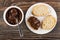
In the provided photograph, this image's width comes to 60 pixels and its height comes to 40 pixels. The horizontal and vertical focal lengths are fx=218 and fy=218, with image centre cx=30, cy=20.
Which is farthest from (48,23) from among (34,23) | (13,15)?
(13,15)

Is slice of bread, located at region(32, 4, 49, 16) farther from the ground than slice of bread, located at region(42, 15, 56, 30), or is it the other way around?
slice of bread, located at region(32, 4, 49, 16)

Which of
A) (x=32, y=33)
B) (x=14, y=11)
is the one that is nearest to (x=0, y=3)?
(x=14, y=11)

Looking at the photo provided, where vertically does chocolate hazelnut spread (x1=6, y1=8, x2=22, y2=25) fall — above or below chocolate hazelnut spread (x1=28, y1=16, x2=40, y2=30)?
above

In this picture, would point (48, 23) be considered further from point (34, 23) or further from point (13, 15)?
point (13, 15)

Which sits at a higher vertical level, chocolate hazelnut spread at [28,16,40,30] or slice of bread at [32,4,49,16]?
slice of bread at [32,4,49,16]

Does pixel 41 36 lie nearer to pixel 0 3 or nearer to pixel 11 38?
pixel 11 38

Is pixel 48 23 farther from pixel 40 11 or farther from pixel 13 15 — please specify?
pixel 13 15

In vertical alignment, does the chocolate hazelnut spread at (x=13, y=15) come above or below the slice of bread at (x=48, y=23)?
above

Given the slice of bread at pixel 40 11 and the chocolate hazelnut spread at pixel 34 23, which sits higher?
the slice of bread at pixel 40 11
